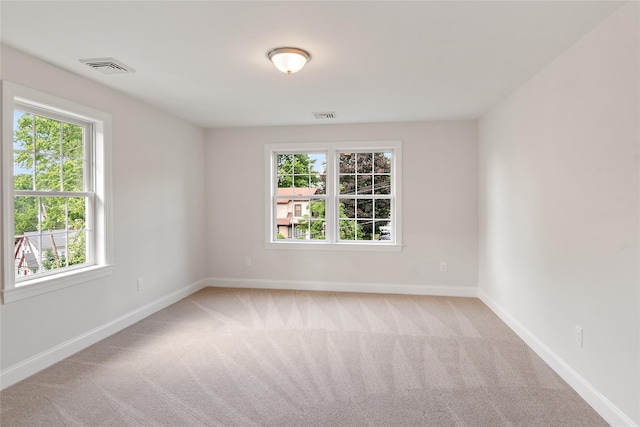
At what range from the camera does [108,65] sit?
2961mm

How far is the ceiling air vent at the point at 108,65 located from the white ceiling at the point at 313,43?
7 cm

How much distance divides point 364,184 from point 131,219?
308 cm

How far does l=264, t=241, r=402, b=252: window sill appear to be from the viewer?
5129mm

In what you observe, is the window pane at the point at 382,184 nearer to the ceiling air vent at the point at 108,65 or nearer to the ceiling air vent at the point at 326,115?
the ceiling air vent at the point at 326,115

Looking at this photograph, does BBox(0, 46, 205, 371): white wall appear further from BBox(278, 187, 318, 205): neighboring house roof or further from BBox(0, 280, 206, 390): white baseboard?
BBox(278, 187, 318, 205): neighboring house roof

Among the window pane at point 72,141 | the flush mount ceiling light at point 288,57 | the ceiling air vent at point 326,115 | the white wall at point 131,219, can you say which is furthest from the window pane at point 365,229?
the window pane at point 72,141

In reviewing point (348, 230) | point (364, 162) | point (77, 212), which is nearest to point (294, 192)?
point (348, 230)

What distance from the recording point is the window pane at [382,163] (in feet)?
17.3

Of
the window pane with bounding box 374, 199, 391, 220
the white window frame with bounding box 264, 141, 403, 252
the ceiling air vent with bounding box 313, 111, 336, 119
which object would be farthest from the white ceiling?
the window pane with bounding box 374, 199, 391, 220

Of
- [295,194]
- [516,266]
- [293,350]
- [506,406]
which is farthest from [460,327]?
[295,194]

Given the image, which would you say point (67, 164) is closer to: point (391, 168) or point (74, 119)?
point (74, 119)

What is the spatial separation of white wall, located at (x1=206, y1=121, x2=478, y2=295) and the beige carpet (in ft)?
3.52

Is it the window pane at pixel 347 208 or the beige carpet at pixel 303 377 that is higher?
the window pane at pixel 347 208

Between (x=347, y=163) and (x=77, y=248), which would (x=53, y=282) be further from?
(x=347, y=163)
